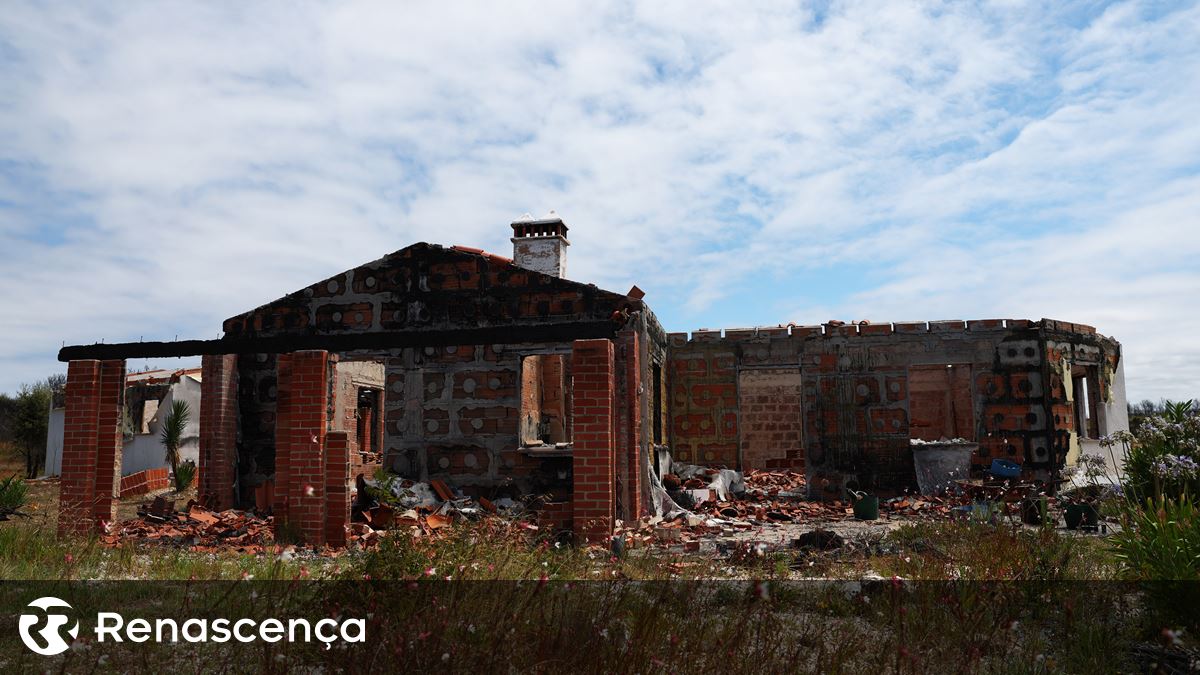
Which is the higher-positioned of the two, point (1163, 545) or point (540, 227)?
point (540, 227)

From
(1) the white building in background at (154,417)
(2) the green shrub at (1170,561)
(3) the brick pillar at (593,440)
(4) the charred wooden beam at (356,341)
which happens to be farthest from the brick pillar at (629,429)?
(1) the white building in background at (154,417)

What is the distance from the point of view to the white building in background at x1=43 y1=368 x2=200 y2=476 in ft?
77.1

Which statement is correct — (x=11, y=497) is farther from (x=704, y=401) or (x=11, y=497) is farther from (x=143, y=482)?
(x=704, y=401)

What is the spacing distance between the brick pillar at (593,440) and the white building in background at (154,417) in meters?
18.1

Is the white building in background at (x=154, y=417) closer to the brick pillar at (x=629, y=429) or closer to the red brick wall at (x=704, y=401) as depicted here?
the red brick wall at (x=704, y=401)

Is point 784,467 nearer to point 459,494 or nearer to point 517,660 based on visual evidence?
point 459,494

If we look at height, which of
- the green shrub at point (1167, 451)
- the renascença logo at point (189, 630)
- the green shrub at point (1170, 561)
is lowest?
the renascença logo at point (189, 630)

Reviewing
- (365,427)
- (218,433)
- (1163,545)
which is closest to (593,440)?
(1163,545)

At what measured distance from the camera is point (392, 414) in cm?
1252

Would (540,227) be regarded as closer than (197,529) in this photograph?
No

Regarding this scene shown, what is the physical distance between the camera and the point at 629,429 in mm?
12219

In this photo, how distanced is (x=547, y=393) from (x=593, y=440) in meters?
11.9

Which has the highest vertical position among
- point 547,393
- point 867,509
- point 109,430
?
point 547,393

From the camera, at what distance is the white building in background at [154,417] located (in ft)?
77.1
